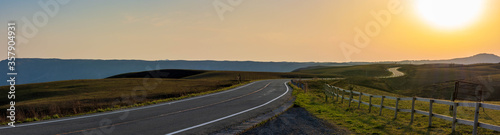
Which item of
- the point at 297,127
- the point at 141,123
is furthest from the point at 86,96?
the point at 297,127

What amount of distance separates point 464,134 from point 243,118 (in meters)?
9.73

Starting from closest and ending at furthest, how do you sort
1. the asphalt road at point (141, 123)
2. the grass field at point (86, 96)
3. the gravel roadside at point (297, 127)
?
the gravel roadside at point (297, 127) < the asphalt road at point (141, 123) < the grass field at point (86, 96)

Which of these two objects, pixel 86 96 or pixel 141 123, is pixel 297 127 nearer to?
pixel 141 123

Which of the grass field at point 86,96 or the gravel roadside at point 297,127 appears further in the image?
the grass field at point 86,96

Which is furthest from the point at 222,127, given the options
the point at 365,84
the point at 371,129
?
the point at 365,84

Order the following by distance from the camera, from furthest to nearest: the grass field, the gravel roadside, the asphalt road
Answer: the grass field, the asphalt road, the gravel roadside

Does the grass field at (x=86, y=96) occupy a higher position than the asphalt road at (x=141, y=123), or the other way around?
the asphalt road at (x=141, y=123)

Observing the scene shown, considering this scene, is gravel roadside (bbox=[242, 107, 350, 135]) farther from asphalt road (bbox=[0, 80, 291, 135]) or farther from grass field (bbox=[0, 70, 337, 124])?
grass field (bbox=[0, 70, 337, 124])

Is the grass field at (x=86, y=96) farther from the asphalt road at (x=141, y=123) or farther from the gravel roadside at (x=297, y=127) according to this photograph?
the gravel roadside at (x=297, y=127)

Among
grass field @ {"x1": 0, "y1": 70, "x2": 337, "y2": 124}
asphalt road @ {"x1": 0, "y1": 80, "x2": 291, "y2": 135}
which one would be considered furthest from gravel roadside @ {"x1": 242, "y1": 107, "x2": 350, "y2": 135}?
grass field @ {"x1": 0, "y1": 70, "x2": 337, "y2": 124}

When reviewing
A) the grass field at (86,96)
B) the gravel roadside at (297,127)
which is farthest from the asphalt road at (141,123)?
the grass field at (86,96)

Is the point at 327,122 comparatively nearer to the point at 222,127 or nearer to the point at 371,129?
the point at 371,129

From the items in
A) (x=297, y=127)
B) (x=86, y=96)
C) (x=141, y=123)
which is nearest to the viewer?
(x=297, y=127)

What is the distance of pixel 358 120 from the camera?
681 inches
